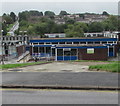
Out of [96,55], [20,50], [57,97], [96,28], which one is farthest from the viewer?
Answer: [96,28]

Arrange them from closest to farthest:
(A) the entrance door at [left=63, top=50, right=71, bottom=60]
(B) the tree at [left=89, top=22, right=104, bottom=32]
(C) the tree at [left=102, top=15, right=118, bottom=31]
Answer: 1. (A) the entrance door at [left=63, top=50, right=71, bottom=60]
2. (B) the tree at [left=89, top=22, right=104, bottom=32]
3. (C) the tree at [left=102, top=15, right=118, bottom=31]

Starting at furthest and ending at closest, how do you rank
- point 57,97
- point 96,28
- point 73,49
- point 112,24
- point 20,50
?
1. point 112,24
2. point 96,28
3. point 20,50
4. point 73,49
5. point 57,97

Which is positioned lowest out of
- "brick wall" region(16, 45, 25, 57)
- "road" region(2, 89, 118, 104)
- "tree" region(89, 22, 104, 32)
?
"road" region(2, 89, 118, 104)

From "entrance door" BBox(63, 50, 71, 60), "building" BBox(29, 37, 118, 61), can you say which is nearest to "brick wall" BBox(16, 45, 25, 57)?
"building" BBox(29, 37, 118, 61)

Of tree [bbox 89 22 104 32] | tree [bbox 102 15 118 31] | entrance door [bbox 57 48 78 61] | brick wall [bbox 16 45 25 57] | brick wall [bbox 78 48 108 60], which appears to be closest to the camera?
brick wall [bbox 78 48 108 60]

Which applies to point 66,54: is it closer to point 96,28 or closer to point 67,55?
point 67,55

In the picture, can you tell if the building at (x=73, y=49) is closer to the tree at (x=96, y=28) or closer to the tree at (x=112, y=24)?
the tree at (x=96, y=28)

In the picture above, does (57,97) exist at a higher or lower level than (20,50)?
lower

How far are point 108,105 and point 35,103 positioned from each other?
236cm

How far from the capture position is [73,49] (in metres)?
32.0

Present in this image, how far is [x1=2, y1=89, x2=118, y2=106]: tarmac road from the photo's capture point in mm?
7855

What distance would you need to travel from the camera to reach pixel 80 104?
7.52 m

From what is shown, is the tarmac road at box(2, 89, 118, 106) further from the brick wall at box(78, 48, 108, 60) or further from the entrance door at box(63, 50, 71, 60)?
the entrance door at box(63, 50, 71, 60)

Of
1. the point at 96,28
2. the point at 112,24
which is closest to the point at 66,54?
the point at 96,28
